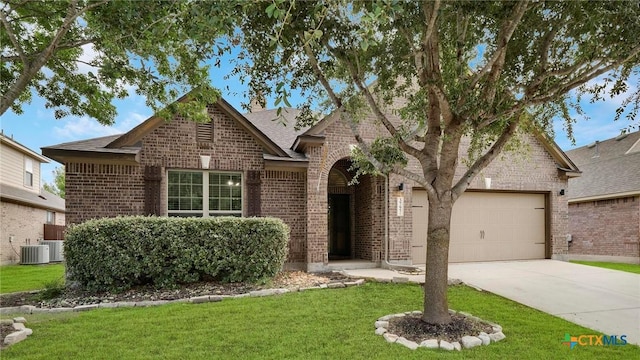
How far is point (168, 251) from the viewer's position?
7703 millimetres

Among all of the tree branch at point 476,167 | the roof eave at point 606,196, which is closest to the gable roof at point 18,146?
the tree branch at point 476,167

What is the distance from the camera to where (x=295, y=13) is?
4.55 meters

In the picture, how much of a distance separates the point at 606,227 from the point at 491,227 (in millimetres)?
7967

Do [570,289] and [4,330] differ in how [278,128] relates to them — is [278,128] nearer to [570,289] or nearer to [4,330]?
[4,330]

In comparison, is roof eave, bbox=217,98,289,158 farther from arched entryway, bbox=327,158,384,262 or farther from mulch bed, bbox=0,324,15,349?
mulch bed, bbox=0,324,15,349

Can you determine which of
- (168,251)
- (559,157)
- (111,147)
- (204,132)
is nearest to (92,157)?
(111,147)

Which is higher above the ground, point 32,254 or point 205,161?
point 205,161

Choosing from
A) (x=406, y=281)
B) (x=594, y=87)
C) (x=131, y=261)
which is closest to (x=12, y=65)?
→ (x=131, y=261)

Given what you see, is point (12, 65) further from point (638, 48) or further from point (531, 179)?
point (531, 179)

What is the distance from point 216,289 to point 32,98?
5.60 meters

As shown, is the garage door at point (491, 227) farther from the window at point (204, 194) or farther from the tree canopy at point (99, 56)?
the tree canopy at point (99, 56)

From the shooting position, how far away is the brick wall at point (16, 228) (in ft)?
50.3

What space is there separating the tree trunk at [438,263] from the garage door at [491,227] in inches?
246

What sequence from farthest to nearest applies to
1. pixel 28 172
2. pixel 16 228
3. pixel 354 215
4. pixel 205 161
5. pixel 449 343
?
1. pixel 28 172
2. pixel 16 228
3. pixel 354 215
4. pixel 205 161
5. pixel 449 343
